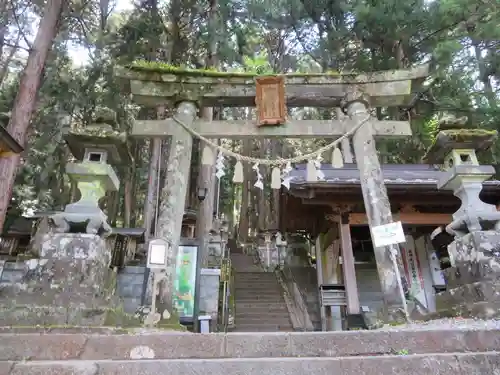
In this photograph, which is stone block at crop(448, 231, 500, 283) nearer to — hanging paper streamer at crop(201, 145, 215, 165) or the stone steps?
the stone steps

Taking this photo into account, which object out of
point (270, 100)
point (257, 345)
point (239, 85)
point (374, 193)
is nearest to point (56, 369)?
point (257, 345)

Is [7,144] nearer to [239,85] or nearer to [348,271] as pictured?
Answer: [239,85]

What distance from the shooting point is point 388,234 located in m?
5.16

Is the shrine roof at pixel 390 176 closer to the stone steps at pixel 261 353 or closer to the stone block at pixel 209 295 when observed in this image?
the stone block at pixel 209 295

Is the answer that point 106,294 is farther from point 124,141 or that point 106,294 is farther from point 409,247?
point 409,247

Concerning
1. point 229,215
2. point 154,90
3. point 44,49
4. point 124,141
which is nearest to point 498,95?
point 154,90

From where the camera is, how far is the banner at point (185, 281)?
698 cm

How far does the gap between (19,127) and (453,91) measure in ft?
40.7

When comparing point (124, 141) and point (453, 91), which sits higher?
point (453, 91)

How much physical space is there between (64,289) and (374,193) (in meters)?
4.65

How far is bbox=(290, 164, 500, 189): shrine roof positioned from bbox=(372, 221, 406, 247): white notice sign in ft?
10.0

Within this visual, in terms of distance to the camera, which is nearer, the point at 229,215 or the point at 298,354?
the point at 298,354

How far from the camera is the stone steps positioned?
108 inches

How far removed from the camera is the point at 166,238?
5488 mm
